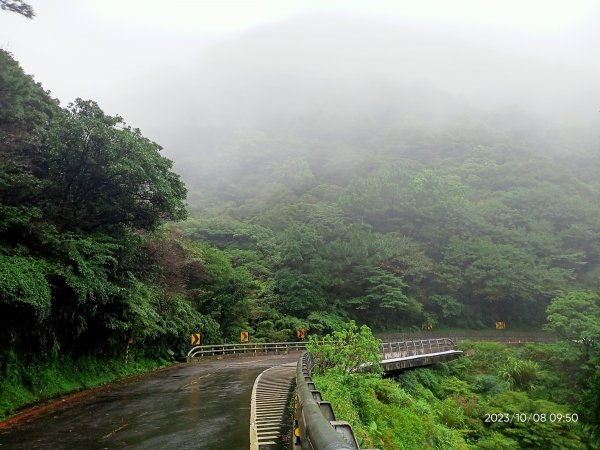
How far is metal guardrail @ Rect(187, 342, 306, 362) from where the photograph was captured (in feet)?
88.4

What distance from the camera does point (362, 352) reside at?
13.3m

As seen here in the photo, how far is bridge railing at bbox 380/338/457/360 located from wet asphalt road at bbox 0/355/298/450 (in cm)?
1160

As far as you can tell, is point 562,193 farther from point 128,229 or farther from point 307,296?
point 128,229

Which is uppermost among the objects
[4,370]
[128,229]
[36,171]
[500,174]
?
[500,174]

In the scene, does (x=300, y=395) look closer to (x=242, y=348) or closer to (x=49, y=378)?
(x=49, y=378)

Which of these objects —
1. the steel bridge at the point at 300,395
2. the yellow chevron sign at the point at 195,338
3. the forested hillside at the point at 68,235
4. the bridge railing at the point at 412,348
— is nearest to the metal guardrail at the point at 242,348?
the steel bridge at the point at 300,395

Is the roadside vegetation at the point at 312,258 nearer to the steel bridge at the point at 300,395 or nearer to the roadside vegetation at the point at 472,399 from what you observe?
the roadside vegetation at the point at 472,399

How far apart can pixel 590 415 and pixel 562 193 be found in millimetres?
57419

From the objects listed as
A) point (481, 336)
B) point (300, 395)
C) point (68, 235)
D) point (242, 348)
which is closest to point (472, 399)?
point (242, 348)

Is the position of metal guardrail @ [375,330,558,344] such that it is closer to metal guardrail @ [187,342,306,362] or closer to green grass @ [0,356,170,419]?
metal guardrail @ [187,342,306,362]

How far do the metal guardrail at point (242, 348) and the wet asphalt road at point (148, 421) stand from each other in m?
11.6

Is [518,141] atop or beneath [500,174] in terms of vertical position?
atop

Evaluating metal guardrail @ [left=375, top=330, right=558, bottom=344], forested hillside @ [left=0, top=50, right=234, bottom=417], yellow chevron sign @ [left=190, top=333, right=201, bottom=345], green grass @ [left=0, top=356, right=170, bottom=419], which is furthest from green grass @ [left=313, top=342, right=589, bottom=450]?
yellow chevron sign @ [left=190, top=333, right=201, bottom=345]

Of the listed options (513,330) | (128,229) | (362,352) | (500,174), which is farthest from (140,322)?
(500,174)
